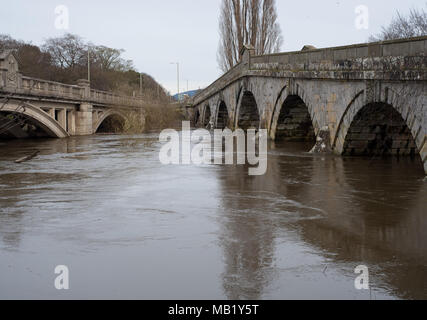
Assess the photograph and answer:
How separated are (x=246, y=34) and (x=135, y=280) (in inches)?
1308

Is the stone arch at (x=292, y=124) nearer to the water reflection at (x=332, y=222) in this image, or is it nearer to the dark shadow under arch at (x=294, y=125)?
the dark shadow under arch at (x=294, y=125)

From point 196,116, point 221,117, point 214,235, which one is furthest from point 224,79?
point 214,235

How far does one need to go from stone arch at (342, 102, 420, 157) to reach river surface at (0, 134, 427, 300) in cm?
296

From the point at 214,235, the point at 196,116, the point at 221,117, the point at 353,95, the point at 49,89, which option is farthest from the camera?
the point at 196,116

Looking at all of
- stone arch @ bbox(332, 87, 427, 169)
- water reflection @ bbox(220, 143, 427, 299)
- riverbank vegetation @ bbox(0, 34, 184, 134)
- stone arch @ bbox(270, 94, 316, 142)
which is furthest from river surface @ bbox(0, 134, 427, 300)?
riverbank vegetation @ bbox(0, 34, 184, 134)

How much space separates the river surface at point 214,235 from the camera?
14.5 feet

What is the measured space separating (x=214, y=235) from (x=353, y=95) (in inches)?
342

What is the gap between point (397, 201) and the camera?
8.14m

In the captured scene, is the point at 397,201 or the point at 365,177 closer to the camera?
the point at 397,201

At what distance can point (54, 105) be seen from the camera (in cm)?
2661

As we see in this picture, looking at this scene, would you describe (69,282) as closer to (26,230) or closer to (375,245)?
(26,230)

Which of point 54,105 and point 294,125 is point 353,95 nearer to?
point 294,125

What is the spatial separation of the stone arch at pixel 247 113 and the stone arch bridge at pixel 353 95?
5.34 metres
